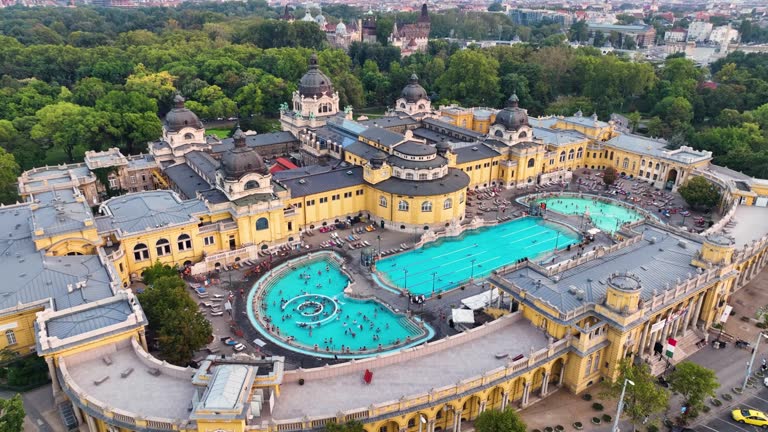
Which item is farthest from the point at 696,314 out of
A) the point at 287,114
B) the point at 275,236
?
the point at 287,114

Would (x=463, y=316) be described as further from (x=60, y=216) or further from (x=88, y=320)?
(x=60, y=216)

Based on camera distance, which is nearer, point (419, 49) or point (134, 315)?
point (134, 315)

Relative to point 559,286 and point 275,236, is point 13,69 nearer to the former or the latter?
point 275,236

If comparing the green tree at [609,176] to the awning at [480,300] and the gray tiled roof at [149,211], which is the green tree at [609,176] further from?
the gray tiled roof at [149,211]

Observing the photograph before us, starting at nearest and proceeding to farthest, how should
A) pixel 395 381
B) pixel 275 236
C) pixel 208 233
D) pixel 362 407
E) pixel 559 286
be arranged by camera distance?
A: 1. pixel 362 407
2. pixel 395 381
3. pixel 559 286
4. pixel 208 233
5. pixel 275 236

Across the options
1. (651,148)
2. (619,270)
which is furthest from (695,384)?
(651,148)

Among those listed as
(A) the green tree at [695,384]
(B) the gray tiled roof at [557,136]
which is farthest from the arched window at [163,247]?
(B) the gray tiled roof at [557,136]
